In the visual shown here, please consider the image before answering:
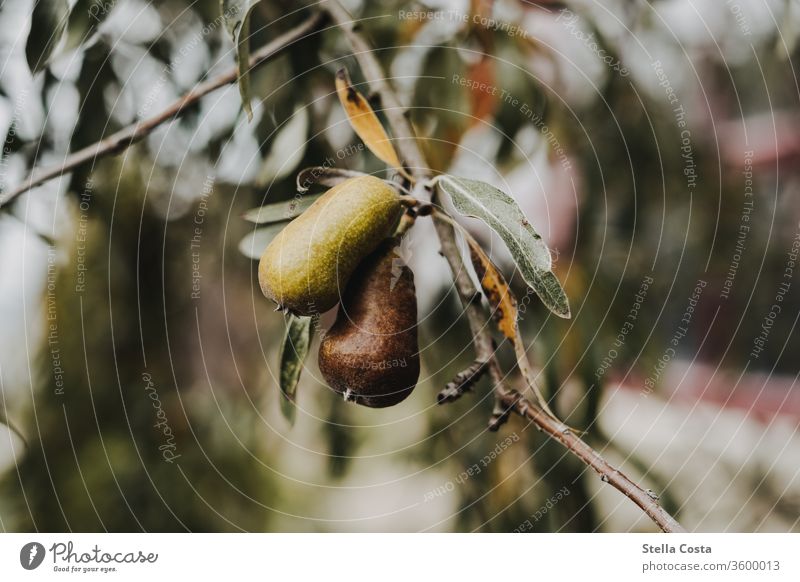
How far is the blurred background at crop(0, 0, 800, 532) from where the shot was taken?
57cm

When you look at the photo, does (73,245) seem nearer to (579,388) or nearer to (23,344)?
(23,344)

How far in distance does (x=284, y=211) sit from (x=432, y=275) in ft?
0.50

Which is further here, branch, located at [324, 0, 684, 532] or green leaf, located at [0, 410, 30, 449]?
Result: green leaf, located at [0, 410, 30, 449]

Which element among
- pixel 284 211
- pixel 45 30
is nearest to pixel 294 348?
pixel 284 211

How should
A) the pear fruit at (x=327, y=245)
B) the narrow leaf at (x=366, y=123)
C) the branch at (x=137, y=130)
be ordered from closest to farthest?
the pear fruit at (x=327, y=245), the narrow leaf at (x=366, y=123), the branch at (x=137, y=130)

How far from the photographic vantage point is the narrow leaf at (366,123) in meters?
0.44

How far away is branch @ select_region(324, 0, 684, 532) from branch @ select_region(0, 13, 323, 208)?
0.09 m

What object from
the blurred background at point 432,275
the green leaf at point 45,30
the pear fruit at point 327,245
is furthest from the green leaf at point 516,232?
the green leaf at point 45,30

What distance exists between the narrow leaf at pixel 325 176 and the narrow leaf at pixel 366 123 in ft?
0.07

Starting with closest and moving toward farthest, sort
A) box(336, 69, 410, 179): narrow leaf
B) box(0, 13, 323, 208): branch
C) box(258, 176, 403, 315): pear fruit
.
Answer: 1. box(258, 176, 403, 315): pear fruit
2. box(336, 69, 410, 179): narrow leaf
3. box(0, 13, 323, 208): branch

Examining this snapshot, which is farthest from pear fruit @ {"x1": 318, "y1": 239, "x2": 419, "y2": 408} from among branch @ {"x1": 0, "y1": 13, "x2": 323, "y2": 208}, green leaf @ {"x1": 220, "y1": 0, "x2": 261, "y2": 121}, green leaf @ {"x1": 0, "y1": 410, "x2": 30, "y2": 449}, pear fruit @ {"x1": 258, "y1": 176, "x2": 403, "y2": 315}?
green leaf @ {"x1": 0, "y1": 410, "x2": 30, "y2": 449}

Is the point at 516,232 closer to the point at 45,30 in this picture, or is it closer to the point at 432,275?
the point at 432,275
